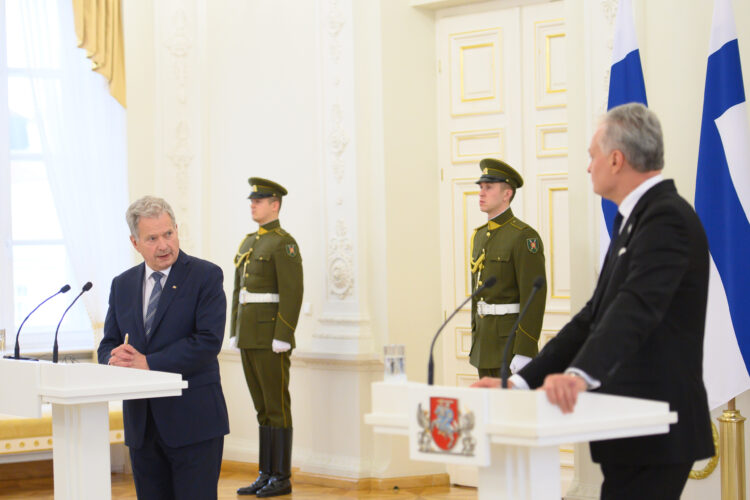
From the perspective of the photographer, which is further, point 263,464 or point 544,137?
point 263,464

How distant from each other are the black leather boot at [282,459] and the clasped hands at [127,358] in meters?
2.61

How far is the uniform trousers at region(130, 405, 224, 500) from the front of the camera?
3172mm

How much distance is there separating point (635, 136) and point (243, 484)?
4257 mm

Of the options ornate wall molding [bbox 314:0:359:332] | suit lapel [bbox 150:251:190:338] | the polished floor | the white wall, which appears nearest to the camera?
suit lapel [bbox 150:251:190:338]

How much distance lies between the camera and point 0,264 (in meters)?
6.68

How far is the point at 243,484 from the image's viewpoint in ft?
19.7

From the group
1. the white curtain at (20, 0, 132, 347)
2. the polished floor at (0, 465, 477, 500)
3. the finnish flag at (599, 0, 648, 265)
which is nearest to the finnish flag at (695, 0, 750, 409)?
the finnish flag at (599, 0, 648, 265)

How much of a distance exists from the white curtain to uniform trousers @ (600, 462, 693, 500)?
501 cm

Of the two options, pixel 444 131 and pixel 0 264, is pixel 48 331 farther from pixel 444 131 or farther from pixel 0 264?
pixel 444 131

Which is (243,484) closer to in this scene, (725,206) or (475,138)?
(475,138)

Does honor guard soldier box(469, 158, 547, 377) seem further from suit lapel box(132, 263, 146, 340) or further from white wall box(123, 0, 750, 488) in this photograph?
suit lapel box(132, 263, 146, 340)

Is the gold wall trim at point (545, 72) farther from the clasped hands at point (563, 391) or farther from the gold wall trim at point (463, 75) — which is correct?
the clasped hands at point (563, 391)

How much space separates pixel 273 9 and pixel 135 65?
1091 millimetres

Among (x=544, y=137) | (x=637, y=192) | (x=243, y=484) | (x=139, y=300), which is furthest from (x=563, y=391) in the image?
(x=243, y=484)
